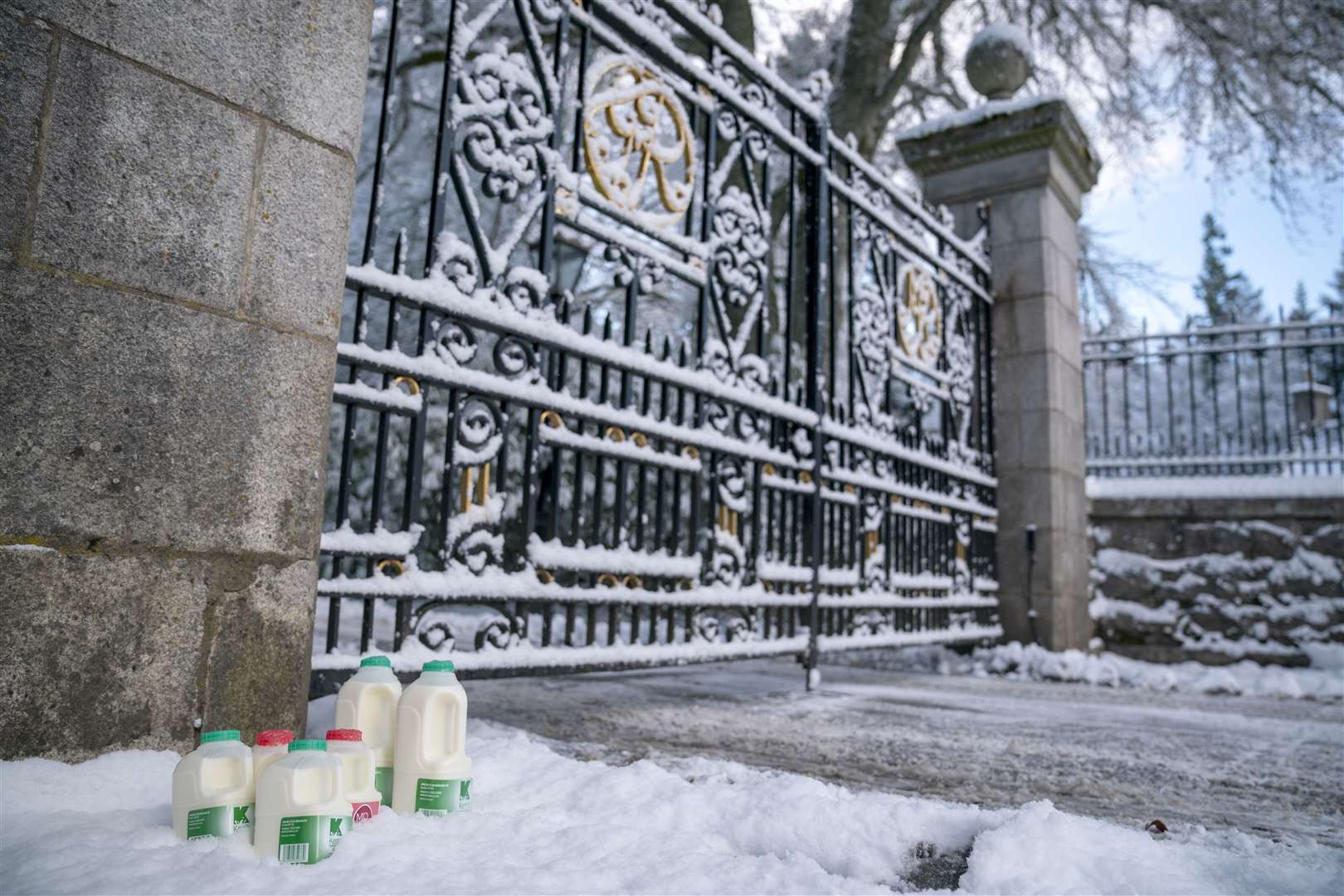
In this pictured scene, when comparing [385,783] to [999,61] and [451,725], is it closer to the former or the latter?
[451,725]

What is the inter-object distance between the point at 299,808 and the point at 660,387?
319cm

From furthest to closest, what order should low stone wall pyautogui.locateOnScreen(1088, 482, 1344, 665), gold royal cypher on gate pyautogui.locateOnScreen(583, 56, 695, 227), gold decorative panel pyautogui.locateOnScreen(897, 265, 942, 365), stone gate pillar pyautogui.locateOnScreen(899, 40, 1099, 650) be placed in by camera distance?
low stone wall pyautogui.locateOnScreen(1088, 482, 1344, 665)
stone gate pillar pyautogui.locateOnScreen(899, 40, 1099, 650)
gold decorative panel pyautogui.locateOnScreen(897, 265, 942, 365)
gold royal cypher on gate pyautogui.locateOnScreen(583, 56, 695, 227)

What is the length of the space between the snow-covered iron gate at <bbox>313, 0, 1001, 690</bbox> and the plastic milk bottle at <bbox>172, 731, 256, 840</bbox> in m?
0.78

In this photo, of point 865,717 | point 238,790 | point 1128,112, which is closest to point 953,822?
point 238,790

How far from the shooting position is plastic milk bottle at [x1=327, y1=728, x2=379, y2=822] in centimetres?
147

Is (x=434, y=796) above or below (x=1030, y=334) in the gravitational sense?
below

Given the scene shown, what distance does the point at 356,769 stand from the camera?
4.88ft

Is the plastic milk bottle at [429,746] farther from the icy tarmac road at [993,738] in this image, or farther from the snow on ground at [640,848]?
the icy tarmac road at [993,738]

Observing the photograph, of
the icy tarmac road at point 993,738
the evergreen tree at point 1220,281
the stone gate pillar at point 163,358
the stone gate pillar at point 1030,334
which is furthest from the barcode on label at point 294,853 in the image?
the evergreen tree at point 1220,281

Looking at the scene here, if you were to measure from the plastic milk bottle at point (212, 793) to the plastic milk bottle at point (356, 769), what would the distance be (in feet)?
0.46

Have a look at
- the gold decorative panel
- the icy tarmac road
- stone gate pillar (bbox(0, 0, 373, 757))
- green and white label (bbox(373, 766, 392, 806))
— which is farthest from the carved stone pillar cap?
green and white label (bbox(373, 766, 392, 806))

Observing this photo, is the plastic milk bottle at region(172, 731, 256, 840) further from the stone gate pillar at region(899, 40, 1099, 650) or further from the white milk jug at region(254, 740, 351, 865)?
the stone gate pillar at region(899, 40, 1099, 650)

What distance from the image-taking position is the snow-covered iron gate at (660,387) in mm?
2613

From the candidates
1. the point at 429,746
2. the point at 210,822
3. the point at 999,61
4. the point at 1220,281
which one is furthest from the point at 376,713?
the point at 1220,281
